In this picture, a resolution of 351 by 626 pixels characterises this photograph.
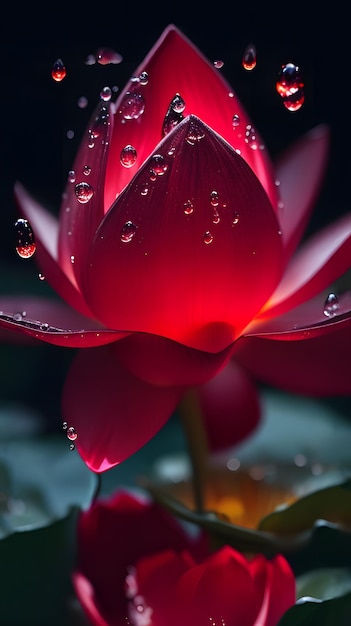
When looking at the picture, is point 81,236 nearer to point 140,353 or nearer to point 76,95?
point 140,353

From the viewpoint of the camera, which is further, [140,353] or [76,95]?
[76,95]

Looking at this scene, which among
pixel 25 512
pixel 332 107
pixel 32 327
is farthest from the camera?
pixel 332 107

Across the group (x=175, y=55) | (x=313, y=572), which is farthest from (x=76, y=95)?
(x=313, y=572)

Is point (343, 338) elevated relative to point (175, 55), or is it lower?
lower

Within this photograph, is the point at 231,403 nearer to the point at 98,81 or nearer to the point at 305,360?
the point at 305,360

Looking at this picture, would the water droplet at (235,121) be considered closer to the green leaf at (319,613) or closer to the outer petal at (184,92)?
the outer petal at (184,92)

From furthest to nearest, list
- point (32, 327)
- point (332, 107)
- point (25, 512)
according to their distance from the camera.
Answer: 1. point (332, 107)
2. point (25, 512)
3. point (32, 327)
